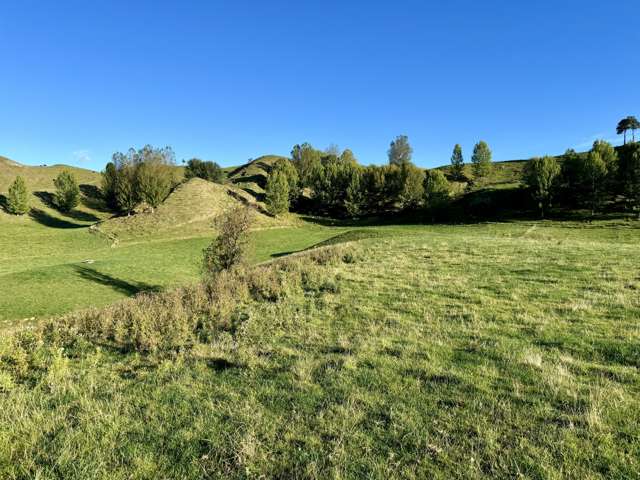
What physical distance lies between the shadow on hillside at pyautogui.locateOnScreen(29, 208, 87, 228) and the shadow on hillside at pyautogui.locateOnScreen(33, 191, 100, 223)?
401 cm

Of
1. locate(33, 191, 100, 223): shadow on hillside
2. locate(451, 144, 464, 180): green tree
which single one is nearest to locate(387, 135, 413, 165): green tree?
locate(451, 144, 464, 180): green tree

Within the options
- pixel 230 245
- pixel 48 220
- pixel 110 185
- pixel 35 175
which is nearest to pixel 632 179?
pixel 230 245

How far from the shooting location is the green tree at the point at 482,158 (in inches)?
4168

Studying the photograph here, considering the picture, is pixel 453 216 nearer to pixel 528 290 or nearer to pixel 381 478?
pixel 528 290

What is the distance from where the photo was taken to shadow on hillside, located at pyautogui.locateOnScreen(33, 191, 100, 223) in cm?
7747

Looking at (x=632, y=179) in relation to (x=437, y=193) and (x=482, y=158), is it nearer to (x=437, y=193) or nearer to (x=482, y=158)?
(x=437, y=193)

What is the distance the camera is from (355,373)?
647cm

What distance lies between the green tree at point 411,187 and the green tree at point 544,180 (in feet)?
79.7

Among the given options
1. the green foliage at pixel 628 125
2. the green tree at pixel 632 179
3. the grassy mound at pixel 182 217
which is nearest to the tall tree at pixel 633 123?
the green foliage at pixel 628 125

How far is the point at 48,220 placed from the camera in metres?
70.6

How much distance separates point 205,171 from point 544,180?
103 metres

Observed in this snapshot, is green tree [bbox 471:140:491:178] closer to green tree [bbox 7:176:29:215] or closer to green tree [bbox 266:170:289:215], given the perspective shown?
green tree [bbox 266:170:289:215]

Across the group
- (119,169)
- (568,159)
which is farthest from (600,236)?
(119,169)

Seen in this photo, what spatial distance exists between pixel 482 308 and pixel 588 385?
183 inches
